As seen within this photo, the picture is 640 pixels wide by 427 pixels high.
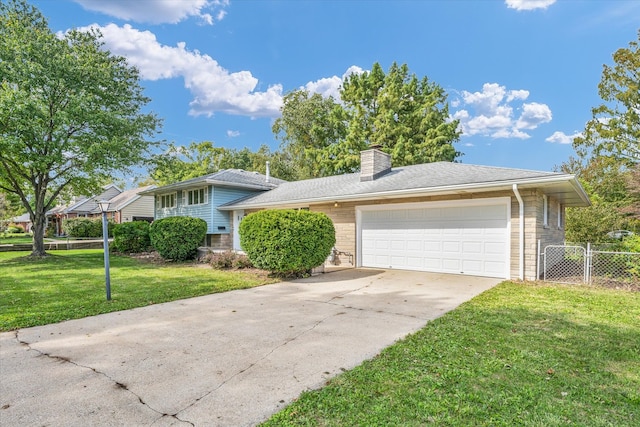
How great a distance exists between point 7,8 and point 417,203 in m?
18.4

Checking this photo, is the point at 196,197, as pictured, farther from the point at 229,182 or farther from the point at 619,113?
the point at 619,113

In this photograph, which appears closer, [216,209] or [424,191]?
[424,191]

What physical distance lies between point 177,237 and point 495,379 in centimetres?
1225

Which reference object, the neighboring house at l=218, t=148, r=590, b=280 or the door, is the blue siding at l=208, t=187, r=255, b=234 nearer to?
the door

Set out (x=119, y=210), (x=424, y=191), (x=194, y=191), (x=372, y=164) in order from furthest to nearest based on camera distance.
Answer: (x=119, y=210) → (x=194, y=191) → (x=372, y=164) → (x=424, y=191)

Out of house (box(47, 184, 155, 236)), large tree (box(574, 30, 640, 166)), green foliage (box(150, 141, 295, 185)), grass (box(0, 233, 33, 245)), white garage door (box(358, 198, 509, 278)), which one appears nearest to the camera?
white garage door (box(358, 198, 509, 278))

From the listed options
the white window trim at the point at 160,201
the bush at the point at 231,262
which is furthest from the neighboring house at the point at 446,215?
the white window trim at the point at 160,201

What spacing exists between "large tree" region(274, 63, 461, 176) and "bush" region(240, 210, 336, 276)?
48.7 feet

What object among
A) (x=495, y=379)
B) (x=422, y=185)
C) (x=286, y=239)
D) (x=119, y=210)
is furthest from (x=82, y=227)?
(x=495, y=379)

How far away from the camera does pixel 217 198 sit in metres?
16.3

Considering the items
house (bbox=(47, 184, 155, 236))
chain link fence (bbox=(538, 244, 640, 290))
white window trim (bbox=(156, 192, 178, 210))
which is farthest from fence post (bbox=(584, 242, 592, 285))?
house (bbox=(47, 184, 155, 236))

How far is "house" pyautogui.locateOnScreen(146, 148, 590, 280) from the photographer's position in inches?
328

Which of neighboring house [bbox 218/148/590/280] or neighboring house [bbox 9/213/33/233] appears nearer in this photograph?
neighboring house [bbox 218/148/590/280]

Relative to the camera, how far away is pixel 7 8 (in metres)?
13.7
